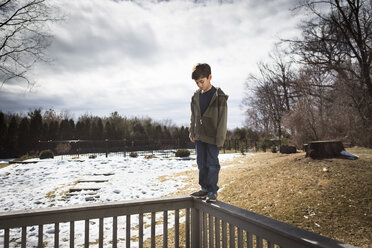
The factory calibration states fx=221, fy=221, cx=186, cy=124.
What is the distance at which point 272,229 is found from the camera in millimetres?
1437

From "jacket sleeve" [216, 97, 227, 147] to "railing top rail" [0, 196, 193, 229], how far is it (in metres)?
0.74

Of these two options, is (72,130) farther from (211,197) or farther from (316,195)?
(211,197)

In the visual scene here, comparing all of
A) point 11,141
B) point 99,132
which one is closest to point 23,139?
point 11,141

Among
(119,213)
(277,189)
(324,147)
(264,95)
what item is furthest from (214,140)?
(264,95)

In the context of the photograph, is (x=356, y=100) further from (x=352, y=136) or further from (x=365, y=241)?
(x=365, y=241)

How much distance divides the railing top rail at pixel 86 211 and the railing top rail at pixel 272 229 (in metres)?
0.44

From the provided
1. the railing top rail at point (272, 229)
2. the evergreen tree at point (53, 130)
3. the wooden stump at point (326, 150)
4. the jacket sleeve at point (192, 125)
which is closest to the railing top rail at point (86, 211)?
the railing top rail at point (272, 229)

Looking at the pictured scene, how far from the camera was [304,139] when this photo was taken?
375 inches

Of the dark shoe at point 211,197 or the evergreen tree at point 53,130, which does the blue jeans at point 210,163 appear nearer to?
the dark shoe at point 211,197

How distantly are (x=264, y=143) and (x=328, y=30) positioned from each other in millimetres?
10171

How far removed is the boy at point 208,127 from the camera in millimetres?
2188

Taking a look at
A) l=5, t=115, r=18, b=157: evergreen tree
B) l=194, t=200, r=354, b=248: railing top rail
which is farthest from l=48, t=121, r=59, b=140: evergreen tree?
l=194, t=200, r=354, b=248: railing top rail

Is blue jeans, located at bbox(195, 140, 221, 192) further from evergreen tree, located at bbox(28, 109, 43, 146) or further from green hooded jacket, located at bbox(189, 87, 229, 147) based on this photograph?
evergreen tree, located at bbox(28, 109, 43, 146)

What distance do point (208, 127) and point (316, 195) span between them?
3.18 m
